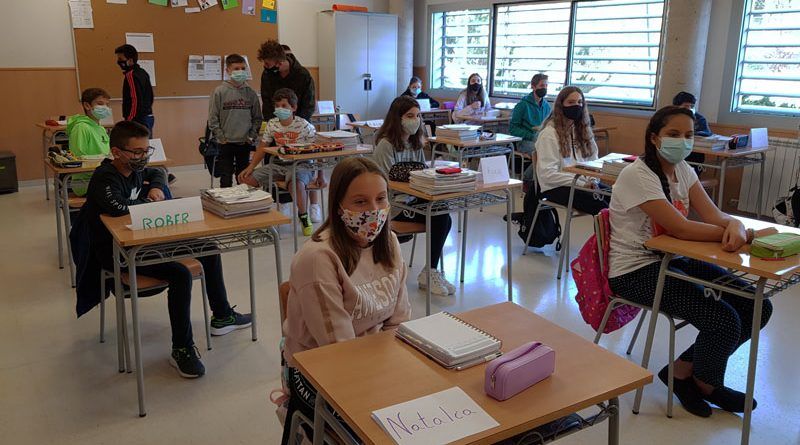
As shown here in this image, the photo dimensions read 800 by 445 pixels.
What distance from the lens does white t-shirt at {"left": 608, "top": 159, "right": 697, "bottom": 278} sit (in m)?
2.65

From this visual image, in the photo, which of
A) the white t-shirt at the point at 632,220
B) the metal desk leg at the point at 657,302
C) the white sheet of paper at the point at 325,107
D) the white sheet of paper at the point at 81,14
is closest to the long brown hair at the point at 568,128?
the white t-shirt at the point at 632,220

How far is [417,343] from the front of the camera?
1.62 m

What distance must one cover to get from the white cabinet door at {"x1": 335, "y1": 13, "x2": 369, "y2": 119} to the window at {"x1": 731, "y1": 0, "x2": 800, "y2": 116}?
484 cm

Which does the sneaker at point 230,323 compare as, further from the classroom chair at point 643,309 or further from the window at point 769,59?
the window at point 769,59

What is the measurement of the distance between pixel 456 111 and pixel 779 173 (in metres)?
3.49

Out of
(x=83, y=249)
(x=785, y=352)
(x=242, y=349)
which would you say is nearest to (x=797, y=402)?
(x=785, y=352)

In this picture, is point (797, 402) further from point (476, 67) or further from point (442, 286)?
point (476, 67)

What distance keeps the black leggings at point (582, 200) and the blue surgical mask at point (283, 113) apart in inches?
83.2

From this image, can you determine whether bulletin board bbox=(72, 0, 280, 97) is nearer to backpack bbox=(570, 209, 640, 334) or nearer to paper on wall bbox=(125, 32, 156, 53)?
paper on wall bbox=(125, 32, 156, 53)

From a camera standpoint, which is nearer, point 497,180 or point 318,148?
point 497,180

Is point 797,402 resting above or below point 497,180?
below

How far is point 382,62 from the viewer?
30.2ft

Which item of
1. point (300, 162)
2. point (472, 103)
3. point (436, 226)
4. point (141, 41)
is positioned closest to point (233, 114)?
point (300, 162)

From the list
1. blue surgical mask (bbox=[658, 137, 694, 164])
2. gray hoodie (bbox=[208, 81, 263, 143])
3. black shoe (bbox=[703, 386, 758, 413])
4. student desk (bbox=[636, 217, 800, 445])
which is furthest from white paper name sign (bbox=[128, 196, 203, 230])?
gray hoodie (bbox=[208, 81, 263, 143])
